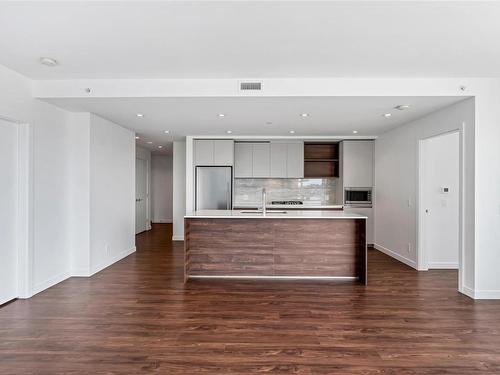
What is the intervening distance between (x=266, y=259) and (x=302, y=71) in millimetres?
2583

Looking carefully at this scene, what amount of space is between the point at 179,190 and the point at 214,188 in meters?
1.44

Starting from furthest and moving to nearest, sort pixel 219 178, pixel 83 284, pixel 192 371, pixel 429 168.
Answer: pixel 219 178 → pixel 429 168 → pixel 83 284 → pixel 192 371

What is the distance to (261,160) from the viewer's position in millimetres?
6883

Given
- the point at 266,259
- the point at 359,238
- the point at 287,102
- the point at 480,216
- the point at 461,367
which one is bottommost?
the point at 461,367

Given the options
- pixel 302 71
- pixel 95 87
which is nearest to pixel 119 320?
A: pixel 95 87

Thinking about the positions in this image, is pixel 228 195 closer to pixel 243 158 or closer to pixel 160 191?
pixel 243 158

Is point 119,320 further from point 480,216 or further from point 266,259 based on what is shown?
point 480,216

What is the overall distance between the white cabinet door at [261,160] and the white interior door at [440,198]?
10.2 feet

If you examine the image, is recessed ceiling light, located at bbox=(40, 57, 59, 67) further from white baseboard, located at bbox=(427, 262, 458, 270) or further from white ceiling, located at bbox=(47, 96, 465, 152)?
white baseboard, located at bbox=(427, 262, 458, 270)

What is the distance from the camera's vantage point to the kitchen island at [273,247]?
434 cm

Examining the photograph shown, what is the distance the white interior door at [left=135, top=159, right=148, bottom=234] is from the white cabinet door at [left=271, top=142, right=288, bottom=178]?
14.1ft

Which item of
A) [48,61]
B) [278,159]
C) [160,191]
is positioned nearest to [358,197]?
[278,159]

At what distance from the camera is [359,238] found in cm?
433

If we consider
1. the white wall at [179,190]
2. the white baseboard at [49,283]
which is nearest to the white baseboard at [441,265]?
the white wall at [179,190]
